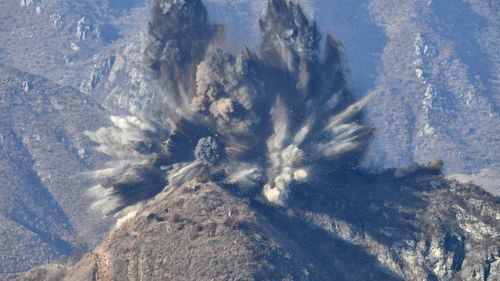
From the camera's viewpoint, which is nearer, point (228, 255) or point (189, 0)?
point (228, 255)

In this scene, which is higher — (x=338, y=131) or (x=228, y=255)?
(x=338, y=131)

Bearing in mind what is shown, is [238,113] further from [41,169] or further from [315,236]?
[41,169]

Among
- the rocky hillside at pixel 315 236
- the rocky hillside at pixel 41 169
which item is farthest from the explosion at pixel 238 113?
the rocky hillside at pixel 41 169

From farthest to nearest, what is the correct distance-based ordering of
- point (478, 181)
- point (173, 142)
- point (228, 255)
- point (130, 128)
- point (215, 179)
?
1. point (478, 181)
2. point (130, 128)
3. point (173, 142)
4. point (215, 179)
5. point (228, 255)

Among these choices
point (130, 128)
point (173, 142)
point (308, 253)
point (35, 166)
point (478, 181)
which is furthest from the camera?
point (478, 181)

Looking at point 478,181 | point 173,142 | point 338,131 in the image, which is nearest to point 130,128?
point 173,142

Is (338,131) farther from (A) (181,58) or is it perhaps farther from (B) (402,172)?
(A) (181,58)

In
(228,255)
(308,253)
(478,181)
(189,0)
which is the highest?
(478,181)
